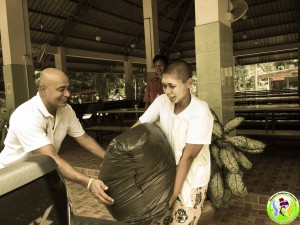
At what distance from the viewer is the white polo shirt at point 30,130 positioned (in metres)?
1.44

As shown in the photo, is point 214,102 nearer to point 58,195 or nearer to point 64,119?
point 64,119

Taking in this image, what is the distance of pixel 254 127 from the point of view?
5.70 m

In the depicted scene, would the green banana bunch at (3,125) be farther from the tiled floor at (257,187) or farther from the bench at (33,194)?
the bench at (33,194)

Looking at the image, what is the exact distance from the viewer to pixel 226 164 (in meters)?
2.42

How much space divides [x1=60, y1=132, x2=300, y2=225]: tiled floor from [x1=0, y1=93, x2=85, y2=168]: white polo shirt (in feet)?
4.90

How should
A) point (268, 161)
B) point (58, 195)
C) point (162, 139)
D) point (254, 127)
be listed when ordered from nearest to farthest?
point (58, 195), point (162, 139), point (268, 161), point (254, 127)

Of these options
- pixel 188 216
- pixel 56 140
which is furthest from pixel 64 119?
pixel 188 216

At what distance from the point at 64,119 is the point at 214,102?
5.93ft

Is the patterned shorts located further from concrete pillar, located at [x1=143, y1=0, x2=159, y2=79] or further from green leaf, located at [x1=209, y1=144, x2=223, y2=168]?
concrete pillar, located at [x1=143, y1=0, x2=159, y2=79]

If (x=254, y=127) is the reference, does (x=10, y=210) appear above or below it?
above

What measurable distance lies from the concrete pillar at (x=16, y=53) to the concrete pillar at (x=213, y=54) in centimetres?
412

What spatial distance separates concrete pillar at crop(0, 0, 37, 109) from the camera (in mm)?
5566

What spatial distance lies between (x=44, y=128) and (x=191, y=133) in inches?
31.8

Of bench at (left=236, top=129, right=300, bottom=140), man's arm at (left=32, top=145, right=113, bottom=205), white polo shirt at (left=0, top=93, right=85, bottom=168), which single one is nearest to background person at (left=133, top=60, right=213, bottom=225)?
man's arm at (left=32, top=145, right=113, bottom=205)
